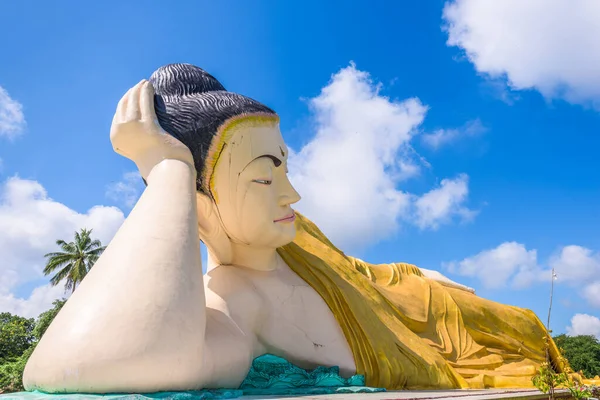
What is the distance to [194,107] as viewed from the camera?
14.7 feet

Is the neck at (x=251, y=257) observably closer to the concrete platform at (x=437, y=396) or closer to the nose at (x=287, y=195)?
the nose at (x=287, y=195)

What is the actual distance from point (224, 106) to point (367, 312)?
255 cm

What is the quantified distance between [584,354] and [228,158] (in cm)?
2631

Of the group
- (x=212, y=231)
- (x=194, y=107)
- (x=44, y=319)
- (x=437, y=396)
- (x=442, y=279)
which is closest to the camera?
(x=437, y=396)

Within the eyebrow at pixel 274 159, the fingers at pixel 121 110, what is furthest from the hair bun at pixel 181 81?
the eyebrow at pixel 274 159

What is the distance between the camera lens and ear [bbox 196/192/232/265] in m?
4.66

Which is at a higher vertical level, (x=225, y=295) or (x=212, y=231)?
(x=212, y=231)

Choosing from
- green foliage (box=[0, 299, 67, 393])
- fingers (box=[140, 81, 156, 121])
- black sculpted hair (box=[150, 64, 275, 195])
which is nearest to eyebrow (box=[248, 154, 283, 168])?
black sculpted hair (box=[150, 64, 275, 195])

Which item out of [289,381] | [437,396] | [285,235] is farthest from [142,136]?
[437,396]

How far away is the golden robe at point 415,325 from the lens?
5043 mm

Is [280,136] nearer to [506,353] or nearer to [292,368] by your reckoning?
[292,368]

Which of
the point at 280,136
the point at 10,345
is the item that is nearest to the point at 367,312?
the point at 280,136

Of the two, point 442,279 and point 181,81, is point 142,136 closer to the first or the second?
point 181,81

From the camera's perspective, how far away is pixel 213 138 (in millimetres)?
4469
